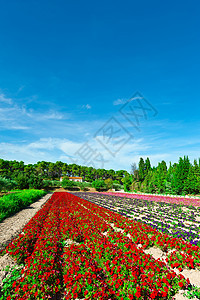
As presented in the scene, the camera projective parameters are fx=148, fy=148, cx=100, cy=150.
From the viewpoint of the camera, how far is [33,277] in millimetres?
3381

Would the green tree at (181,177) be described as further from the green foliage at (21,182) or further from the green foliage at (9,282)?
the green foliage at (9,282)

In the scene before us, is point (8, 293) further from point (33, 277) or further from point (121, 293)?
point (121, 293)

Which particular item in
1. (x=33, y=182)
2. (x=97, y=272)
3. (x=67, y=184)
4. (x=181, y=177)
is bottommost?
(x=67, y=184)

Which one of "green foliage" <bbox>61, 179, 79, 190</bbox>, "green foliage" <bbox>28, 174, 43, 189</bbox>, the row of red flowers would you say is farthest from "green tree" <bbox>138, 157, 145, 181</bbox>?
the row of red flowers

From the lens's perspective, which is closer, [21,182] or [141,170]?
[21,182]

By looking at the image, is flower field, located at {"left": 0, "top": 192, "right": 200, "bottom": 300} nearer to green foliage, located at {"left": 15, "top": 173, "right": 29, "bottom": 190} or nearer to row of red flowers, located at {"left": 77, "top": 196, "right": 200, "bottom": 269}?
row of red flowers, located at {"left": 77, "top": 196, "right": 200, "bottom": 269}

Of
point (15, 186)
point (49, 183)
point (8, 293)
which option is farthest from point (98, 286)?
point (49, 183)

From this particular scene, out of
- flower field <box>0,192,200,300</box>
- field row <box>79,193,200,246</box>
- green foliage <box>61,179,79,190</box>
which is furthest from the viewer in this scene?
green foliage <box>61,179,79,190</box>

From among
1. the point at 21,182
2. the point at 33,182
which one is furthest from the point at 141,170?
the point at 21,182

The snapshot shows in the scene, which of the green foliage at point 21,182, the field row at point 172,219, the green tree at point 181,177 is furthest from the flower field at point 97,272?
the green tree at point 181,177

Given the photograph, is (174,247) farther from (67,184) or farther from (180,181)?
(67,184)

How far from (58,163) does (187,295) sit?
80801 millimetres

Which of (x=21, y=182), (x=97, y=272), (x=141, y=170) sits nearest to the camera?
(x=97, y=272)

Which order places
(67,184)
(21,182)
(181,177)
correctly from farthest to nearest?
(67,184)
(181,177)
(21,182)
